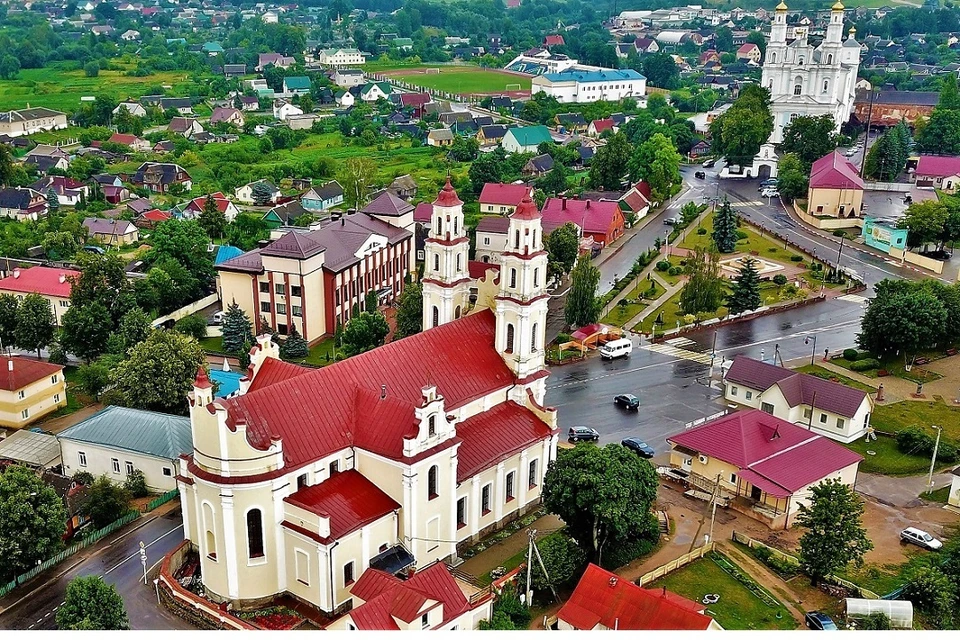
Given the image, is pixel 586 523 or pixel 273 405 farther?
pixel 586 523

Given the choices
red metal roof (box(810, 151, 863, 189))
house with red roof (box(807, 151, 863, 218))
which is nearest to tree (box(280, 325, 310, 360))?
house with red roof (box(807, 151, 863, 218))

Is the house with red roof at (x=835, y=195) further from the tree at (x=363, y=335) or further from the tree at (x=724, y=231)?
the tree at (x=363, y=335)

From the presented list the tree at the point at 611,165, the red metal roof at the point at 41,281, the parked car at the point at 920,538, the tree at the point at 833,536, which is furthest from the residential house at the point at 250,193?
the tree at the point at 833,536

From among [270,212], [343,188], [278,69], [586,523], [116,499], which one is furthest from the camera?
[278,69]

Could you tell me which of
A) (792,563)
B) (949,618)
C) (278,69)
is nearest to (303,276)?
(792,563)

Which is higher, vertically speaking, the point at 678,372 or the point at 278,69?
the point at 278,69

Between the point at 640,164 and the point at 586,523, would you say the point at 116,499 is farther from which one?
the point at 640,164

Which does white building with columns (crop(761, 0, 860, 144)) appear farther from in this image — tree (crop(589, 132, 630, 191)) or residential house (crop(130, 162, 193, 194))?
residential house (crop(130, 162, 193, 194))
